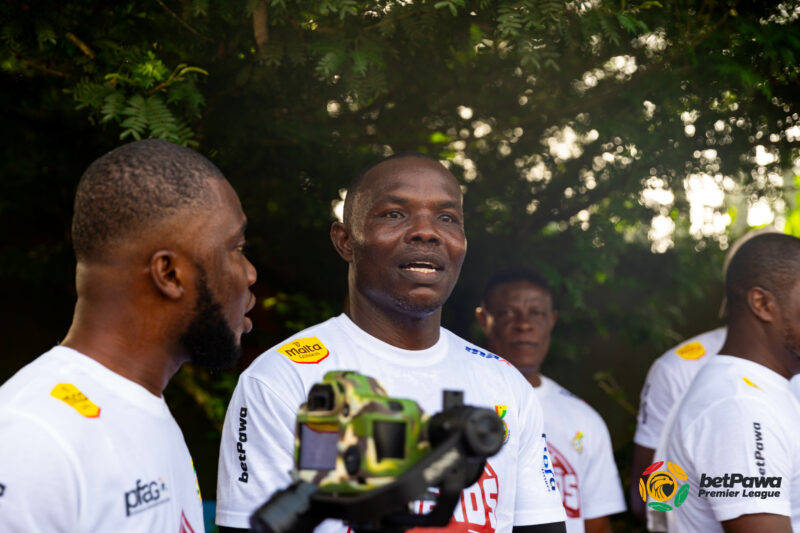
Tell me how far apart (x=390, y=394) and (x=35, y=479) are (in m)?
1.37

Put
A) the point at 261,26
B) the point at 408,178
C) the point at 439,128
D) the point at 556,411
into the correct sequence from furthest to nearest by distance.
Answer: the point at 439,128 < the point at 556,411 < the point at 261,26 < the point at 408,178

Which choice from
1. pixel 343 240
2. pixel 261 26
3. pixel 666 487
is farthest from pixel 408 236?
pixel 666 487

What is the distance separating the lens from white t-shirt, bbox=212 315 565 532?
101 inches

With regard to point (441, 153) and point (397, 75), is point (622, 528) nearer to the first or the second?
point (441, 153)

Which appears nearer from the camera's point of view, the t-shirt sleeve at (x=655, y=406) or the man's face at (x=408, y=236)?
the man's face at (x=408, y=236)

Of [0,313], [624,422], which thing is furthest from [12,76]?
[624,422]

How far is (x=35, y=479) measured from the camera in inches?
64.2

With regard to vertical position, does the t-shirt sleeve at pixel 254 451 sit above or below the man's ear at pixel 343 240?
below

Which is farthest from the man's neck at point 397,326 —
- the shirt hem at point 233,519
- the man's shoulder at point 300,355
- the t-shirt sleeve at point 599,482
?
the t-shirt sleeve at point 599,482

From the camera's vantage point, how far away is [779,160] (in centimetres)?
503

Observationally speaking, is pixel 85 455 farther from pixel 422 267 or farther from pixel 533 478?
pixel 533 478

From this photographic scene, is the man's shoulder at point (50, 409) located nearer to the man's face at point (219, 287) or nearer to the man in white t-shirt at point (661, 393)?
the man's face at point (219, 287)

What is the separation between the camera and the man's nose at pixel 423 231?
3.07m

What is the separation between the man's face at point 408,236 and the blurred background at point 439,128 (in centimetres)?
55
